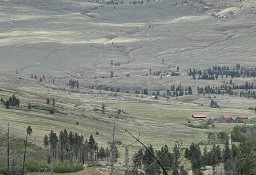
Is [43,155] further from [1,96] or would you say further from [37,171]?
[1,96]

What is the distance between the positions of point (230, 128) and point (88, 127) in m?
40.3

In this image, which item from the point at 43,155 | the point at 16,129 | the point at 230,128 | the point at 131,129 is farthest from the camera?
the point at 230,128

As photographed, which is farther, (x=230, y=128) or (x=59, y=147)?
(x=230, y=128)

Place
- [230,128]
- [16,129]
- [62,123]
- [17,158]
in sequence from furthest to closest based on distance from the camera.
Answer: [230,128] → [62,123] → [16,129] → [17,158]

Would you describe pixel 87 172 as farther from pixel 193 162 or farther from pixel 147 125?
pixel 147 125

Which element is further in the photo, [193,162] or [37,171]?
[193,162]

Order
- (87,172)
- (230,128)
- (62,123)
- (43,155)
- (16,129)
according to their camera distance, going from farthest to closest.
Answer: (230,128) → (62,123) → (16,129) → (43,155) → (87,172)

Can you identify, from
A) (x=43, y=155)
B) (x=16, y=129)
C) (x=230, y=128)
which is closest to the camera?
(x=43, y=155)

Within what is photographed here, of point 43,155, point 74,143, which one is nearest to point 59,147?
point 74,143

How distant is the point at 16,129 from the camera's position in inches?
4781

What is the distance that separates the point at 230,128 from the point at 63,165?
95.4 meters

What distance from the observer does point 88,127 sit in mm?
152375

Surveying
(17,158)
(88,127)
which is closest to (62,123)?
(88,127)

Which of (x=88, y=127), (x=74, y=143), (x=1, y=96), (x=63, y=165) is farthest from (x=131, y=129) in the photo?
(x=63, y=165)
